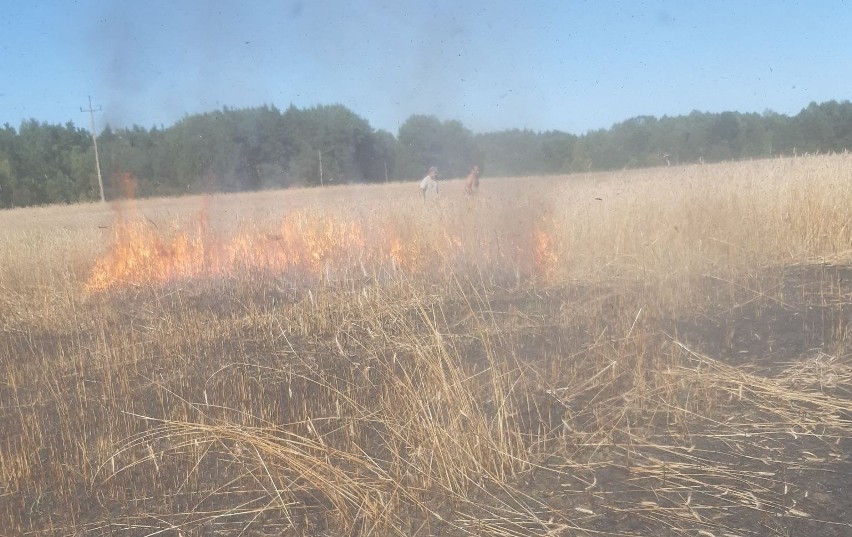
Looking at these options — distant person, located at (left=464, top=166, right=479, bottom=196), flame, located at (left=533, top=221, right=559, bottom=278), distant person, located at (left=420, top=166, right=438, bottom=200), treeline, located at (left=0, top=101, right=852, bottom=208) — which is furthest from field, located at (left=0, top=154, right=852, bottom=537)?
distant person, located at (left=420, top=166, right=438, bottom=200)

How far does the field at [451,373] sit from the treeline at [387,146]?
163 centimetres

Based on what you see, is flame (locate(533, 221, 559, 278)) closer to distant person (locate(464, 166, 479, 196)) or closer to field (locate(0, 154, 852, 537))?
field (locate(0, 154, 852, 537))

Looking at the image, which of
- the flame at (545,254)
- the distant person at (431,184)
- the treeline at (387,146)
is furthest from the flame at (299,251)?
the distant person at (431,184)

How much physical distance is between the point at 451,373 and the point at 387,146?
513 inches

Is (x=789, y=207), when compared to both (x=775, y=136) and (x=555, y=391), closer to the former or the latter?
(x=555, y=391)

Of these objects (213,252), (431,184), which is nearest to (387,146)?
(431,184)

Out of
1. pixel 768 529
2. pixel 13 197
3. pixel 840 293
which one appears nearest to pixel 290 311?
pixel 768 529

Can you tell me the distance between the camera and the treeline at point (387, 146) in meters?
11.7

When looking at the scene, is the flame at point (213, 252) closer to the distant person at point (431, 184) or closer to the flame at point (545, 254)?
the flame at point (545, 254)

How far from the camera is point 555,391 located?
441 cm

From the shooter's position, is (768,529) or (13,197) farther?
(13,197)

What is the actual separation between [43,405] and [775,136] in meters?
20.6

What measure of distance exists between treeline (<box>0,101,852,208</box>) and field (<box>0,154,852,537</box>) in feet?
5.35

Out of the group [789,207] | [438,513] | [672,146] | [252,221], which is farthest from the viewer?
[672,146]
